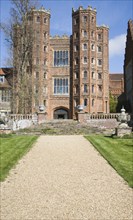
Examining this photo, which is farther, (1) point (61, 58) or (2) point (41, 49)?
(1) point (61, 58)

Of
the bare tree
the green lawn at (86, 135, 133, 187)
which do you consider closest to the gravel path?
the green lawn at (86, 135, 133, 187)

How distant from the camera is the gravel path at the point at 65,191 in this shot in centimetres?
621

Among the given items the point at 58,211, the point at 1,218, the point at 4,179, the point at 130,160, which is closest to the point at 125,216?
the point at 58,211

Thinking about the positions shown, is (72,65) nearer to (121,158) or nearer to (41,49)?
(41,49)

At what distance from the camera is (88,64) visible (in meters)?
43.6

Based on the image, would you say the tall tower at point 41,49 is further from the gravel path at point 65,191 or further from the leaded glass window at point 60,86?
the gravel path at point 65,191

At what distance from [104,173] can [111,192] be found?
6.62 feet

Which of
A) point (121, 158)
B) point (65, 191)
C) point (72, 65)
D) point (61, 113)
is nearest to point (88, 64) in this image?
point (72, 65)

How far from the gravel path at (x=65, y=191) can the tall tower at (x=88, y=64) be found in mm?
31413

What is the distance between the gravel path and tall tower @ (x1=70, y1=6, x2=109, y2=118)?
31.4 metres

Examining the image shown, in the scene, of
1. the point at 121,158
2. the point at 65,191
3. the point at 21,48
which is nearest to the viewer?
the point at 65,191

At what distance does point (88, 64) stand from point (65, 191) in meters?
37.0

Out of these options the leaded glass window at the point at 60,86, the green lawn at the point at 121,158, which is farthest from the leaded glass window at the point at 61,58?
the green lawn at the point at 121,158

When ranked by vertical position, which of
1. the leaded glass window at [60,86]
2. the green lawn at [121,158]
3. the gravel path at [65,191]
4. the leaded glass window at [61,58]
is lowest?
the gravel path at [65,191]
